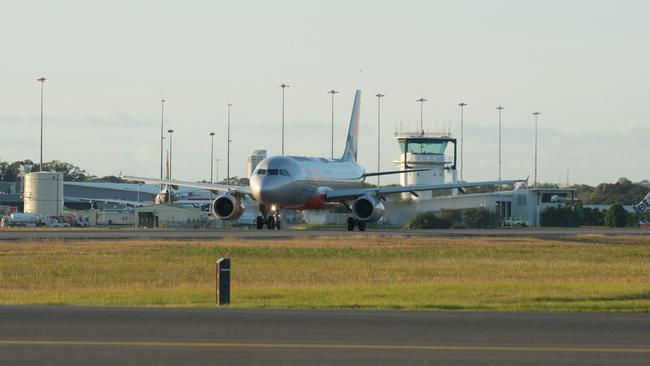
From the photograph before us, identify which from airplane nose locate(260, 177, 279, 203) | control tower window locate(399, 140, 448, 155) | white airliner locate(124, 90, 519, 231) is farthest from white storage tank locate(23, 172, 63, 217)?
airplane nose locate(260, 177, 279, 203)

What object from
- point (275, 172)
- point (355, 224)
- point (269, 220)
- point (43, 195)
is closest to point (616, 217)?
point (355, 224)

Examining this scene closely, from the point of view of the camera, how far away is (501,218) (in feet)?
346

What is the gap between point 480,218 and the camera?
101688 millimetres

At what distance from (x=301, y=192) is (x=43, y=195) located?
172 feet

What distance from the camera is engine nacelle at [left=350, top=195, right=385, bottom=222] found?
72500mm

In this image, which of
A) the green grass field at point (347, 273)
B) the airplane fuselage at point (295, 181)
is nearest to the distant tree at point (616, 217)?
the airplane fuselage at point (295, 181)

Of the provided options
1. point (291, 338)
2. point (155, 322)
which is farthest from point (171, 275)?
point (291, 338)

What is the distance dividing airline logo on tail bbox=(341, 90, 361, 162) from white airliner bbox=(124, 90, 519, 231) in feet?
23.0

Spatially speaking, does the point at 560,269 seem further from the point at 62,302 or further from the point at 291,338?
the point at 291,338

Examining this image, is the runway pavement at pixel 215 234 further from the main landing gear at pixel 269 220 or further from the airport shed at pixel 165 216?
the airport shed at pixel 165 216

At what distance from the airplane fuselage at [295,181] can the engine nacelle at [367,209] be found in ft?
9.36

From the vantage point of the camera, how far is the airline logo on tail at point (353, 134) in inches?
3487

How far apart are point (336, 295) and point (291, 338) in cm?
970

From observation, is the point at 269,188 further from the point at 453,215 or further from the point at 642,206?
the point at 642,206
